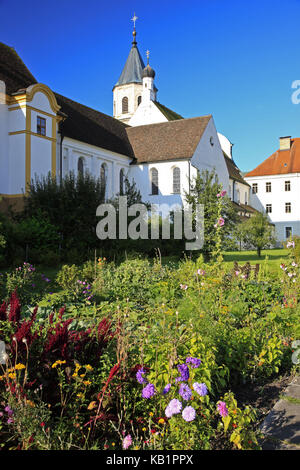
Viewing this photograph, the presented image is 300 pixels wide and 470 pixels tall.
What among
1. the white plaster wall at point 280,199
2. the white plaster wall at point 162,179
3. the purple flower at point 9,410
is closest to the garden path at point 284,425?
the purple flower at point 9,410

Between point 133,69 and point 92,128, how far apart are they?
2497cm

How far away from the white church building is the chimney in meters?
8.58

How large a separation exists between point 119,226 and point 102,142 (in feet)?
54.9

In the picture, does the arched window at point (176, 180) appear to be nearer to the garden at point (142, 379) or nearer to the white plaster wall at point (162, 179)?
the white plaster wall at point (162, 179)

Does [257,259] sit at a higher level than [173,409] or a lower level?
higher

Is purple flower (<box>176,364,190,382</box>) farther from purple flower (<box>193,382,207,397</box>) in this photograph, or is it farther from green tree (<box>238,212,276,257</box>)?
green tree (<box>238,212,276,257</box>)

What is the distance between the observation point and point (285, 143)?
51.3 m

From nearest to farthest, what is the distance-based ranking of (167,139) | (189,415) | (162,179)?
(189,415)
(162,179)
(167,139)

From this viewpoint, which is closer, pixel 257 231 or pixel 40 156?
pixel 40 156

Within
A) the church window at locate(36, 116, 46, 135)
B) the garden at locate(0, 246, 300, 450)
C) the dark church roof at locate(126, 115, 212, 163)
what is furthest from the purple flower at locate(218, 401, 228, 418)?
the dark church roof at locate(126, 115, 212, 163)

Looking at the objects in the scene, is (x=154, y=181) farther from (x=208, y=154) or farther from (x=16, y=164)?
(x=16, y=164)

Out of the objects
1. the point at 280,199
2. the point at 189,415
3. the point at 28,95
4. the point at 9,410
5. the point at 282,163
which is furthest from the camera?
the point at 282,163

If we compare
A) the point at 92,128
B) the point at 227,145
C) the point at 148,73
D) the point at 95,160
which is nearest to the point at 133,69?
the point at 148,73

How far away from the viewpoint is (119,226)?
15.7m
